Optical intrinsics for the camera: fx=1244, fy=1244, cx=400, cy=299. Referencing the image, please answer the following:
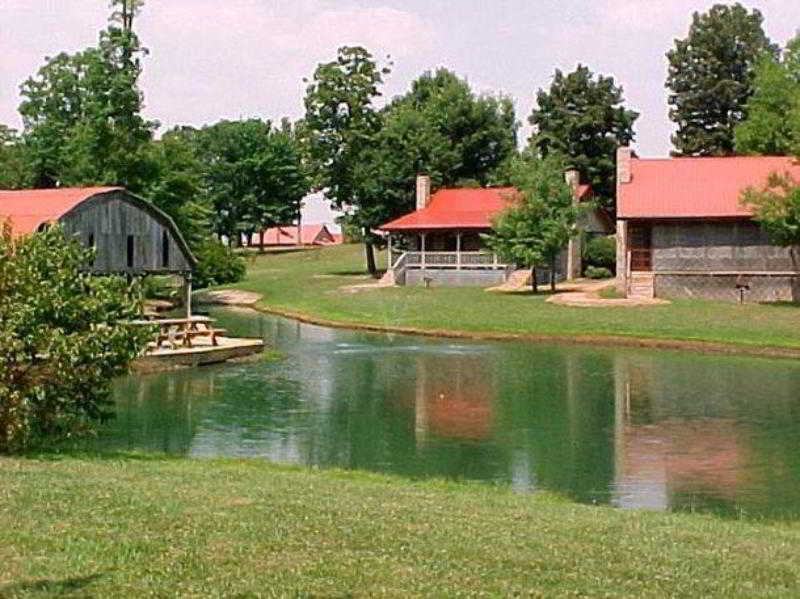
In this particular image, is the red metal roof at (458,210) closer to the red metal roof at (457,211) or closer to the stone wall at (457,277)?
the red metal roof at (457,211)

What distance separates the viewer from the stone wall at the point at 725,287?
46.7 meters

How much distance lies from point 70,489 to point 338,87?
5557cm

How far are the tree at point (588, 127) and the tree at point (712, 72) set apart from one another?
4.71 m

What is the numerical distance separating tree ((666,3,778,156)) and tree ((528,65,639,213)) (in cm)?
471

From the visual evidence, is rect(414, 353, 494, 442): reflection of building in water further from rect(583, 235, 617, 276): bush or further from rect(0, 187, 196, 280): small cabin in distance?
rect(583, 235, 617, 276): bush

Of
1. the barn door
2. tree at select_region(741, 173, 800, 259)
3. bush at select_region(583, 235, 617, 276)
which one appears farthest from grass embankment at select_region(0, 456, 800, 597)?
bush at select_region(583, 235, 617, 276)

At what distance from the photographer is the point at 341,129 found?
6650 centimetres

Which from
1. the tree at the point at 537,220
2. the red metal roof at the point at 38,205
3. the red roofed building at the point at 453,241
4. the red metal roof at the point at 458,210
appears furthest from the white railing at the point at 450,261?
the red metal roof at the point at 38,205

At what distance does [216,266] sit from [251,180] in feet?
95.0

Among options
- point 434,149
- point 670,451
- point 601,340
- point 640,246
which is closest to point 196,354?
point 601,340

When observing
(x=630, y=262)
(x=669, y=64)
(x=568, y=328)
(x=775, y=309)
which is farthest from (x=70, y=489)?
(x=669, y=64)

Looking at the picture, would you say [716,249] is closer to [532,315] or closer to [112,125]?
[532,315]

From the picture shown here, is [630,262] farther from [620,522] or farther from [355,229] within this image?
[620,522]

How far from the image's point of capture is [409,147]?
6525 centimetres
